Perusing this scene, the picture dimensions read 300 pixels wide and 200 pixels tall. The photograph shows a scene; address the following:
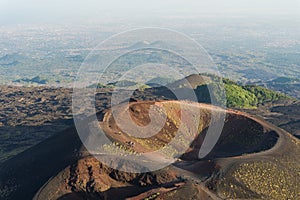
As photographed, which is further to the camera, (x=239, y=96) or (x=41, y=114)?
(x=239, y=96)

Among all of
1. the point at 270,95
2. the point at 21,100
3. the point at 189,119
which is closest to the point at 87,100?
the point at 21,100

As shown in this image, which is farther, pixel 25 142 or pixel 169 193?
pixel 25 142

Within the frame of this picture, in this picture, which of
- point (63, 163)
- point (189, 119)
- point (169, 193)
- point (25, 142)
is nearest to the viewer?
point (169, 193)

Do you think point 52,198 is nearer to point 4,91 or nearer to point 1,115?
point 1,115

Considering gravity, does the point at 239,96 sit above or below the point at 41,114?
above

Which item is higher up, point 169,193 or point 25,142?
point 169,193

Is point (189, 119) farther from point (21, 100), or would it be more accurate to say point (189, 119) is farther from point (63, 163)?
point (21, 100)

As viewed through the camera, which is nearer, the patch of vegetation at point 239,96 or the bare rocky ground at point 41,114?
the bare rocky ground at point 41,114

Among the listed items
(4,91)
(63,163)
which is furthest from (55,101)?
(63,163)

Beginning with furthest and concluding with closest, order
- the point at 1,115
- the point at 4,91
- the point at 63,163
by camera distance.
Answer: the point at 4,91, the point at 1,115, the point at 63,163

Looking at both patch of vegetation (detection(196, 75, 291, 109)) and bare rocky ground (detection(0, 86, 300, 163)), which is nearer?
bare rocky ground (detection(0, 86, 300, 163))
